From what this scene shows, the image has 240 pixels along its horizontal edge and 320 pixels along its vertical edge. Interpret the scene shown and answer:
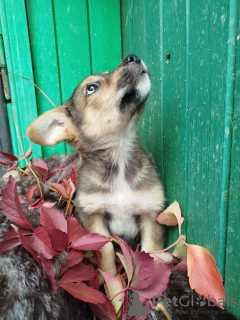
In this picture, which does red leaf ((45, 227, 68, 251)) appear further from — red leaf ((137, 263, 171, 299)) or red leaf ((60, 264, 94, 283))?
red leaf ((137, 263, 171, 299))

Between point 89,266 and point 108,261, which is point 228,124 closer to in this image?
point 89,266

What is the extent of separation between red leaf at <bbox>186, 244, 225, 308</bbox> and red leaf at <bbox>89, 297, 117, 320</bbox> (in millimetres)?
274

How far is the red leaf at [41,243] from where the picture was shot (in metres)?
0.81

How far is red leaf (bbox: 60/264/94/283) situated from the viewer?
2.63ft

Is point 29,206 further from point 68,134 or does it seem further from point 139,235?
point 139,235

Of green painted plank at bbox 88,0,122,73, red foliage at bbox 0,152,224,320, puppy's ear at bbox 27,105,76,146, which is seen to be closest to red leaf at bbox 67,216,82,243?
red foliage at bbox 0,152,224,320

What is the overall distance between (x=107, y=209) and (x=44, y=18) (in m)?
1.71

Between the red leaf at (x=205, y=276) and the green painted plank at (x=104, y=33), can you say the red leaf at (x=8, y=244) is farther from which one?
the green painted plank at (x=104, y=33)

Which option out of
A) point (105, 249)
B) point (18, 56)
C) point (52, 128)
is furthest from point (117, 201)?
point (18, 56)

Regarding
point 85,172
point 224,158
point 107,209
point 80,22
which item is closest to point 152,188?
point 107,209

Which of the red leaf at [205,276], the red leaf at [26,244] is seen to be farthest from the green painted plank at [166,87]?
the red leaf at [26,244]

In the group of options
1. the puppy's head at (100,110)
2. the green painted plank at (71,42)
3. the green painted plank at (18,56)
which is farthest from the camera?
the green painted plank at (71,42)

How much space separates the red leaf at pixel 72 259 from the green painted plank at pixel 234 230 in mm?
485

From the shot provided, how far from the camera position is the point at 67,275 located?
82 cm
